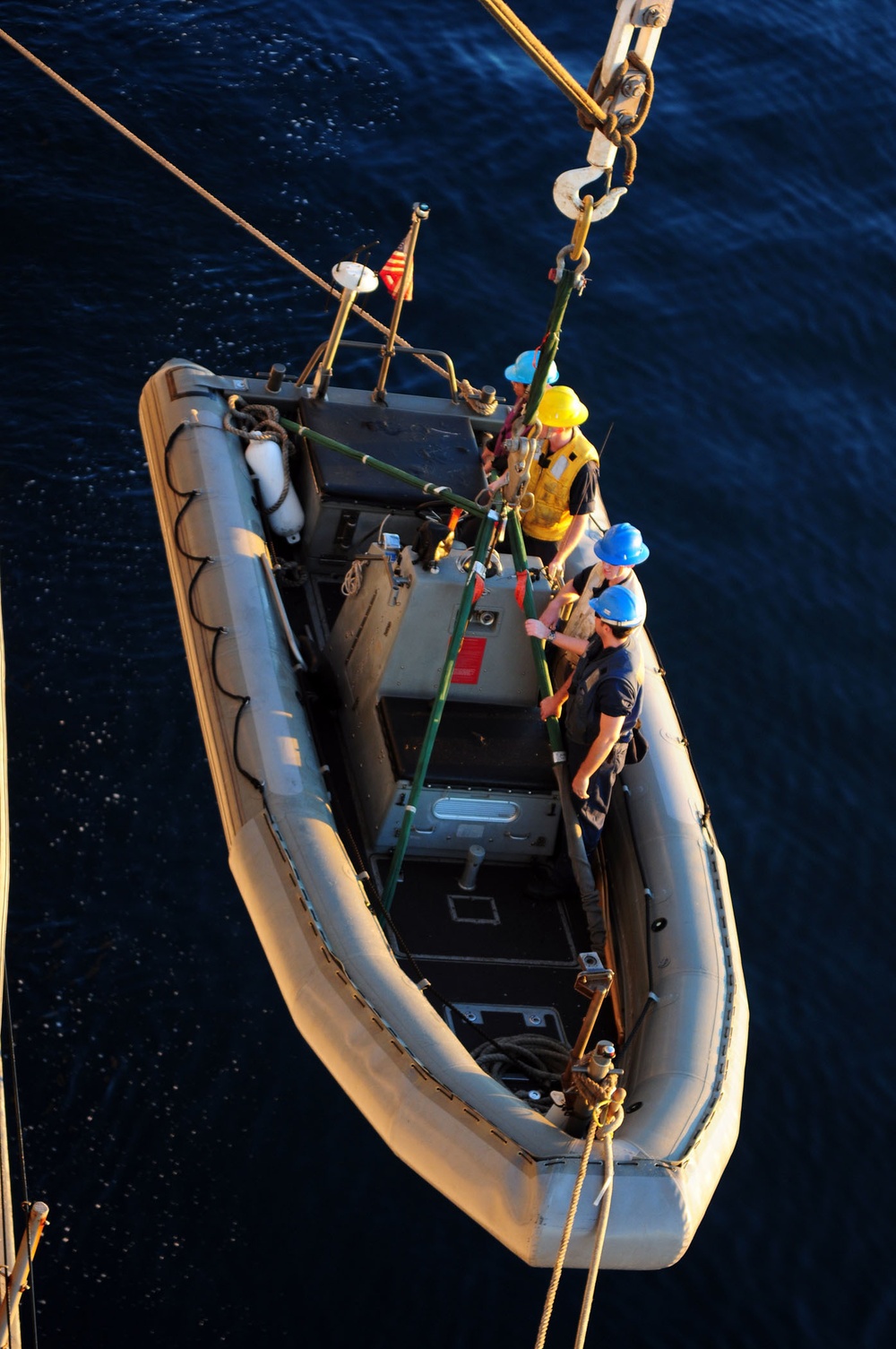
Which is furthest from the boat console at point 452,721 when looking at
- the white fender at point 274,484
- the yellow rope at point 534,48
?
the yellow rope at point 534,48

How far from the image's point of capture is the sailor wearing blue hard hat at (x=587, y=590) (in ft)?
22.7

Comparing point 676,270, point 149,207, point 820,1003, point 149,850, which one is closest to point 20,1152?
point 149,850

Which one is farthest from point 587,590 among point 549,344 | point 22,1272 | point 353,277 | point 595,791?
point 22,1272

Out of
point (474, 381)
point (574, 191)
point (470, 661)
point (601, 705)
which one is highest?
point (574, 191)

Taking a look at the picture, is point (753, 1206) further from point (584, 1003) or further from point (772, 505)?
point (772, 505)

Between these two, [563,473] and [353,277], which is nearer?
[563,473]

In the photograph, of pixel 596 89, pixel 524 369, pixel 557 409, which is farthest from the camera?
pixel 524 369

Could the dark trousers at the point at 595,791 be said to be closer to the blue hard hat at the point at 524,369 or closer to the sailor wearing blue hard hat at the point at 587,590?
the sailor wearing blue hard hat at the point at 587,590

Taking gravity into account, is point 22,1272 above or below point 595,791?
below

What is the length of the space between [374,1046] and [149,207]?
8867 mm

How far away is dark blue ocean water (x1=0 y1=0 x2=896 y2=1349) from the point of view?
7430 mm

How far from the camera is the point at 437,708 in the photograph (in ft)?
23.0

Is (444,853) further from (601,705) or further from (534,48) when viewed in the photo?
(534,48)

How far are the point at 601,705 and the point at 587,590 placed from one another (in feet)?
2.94
